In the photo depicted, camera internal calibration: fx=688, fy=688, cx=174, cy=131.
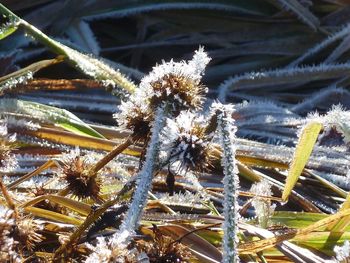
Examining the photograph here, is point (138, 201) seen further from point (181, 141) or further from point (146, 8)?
point (146, 8)

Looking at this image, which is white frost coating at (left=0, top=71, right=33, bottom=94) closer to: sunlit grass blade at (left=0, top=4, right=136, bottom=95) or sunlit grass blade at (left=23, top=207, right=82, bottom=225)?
sunlit grass blade at (left=0, top=4, right=136, bottom=95)

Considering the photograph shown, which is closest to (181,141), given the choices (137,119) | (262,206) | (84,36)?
(137,119)

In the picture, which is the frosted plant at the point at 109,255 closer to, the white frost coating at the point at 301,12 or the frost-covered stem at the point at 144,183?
the frost-covered stem at the point at 144,183

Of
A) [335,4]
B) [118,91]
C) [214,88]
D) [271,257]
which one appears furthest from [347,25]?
[271,257]

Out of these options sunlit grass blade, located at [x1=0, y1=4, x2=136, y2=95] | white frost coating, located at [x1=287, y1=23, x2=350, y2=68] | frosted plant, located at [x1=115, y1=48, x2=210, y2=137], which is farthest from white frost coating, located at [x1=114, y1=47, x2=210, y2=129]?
white frost coating, located at [x1=287, y1=23, x2=350, y2=68]

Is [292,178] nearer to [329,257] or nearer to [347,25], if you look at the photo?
[329,257]

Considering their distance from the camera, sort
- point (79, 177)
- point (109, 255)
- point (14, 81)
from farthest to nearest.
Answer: point (14, 81) → point (79, 177) → point (109, 255)
